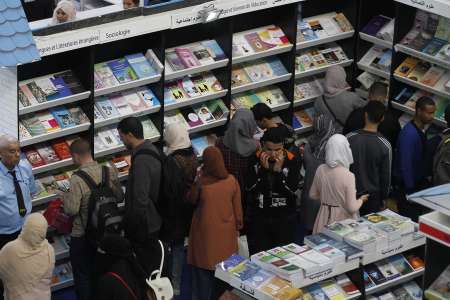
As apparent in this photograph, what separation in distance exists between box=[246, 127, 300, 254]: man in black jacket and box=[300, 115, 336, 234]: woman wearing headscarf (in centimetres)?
31

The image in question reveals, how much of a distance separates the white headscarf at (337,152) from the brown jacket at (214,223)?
85cm

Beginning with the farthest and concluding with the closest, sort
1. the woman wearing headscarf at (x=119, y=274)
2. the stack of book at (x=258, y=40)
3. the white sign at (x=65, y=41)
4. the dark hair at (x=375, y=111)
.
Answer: the stack of book at (x=258, y=40), the dark hair at (x=375, y=111), the white sign at (x=65, y=41), the woman wearing headscarf at (x=119, y=274)

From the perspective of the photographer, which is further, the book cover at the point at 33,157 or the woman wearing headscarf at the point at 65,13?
the woman wearing headscarf at the point at 65,13

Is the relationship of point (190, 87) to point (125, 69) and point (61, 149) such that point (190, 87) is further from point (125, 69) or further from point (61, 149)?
point (61, 149)

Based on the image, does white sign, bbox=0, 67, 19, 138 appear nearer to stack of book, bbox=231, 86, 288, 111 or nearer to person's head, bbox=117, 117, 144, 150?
person's head, bbox=117, 117, 144, 150

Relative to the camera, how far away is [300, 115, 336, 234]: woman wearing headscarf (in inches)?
420

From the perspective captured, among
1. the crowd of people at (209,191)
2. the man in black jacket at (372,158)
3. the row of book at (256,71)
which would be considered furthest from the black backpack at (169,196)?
the row of book at (256,71)

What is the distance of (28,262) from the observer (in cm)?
893

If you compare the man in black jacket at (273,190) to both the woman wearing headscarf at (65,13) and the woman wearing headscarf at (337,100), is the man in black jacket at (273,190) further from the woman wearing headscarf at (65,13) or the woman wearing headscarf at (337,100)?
the woman wearing headscarf at (65,13)

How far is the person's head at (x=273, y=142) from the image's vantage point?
32.5 ft

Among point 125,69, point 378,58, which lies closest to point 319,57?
point 378,58

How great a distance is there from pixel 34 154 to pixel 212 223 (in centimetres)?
185

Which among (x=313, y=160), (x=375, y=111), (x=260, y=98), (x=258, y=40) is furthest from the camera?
(x=260, y=98)

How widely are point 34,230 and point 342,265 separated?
2476mm
